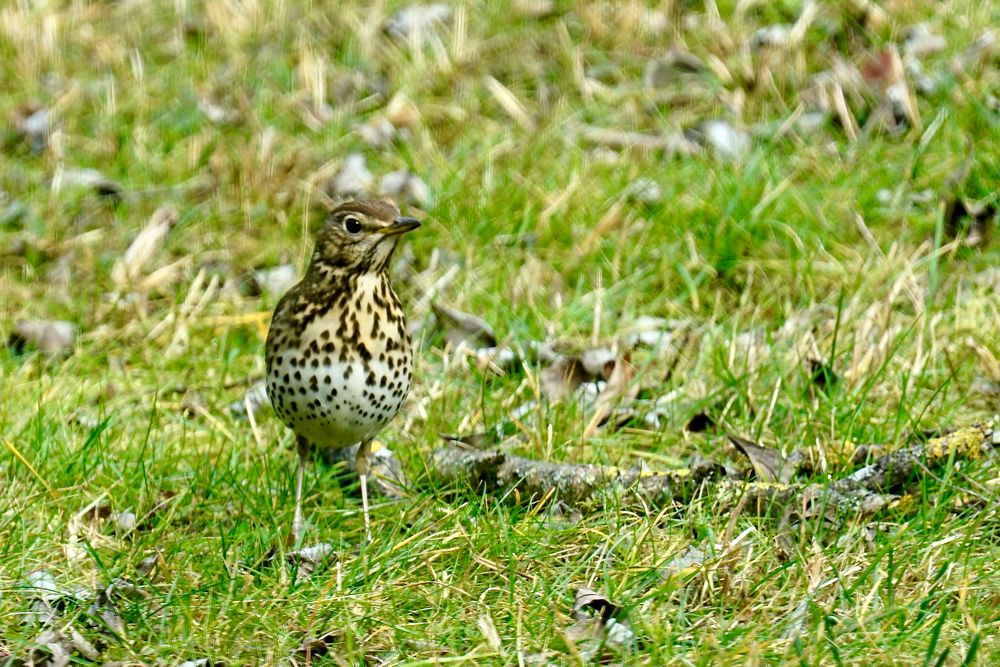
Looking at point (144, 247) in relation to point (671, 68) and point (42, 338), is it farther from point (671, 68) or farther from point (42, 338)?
point (671, 68)

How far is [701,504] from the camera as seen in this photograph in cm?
457

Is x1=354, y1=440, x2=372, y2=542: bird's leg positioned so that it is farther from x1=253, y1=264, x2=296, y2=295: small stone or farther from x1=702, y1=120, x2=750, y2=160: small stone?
x1=702, y1=120, x2=750, y2=160: small stone

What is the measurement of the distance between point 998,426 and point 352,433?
2.03m

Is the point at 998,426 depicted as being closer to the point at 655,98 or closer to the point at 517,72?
the point at 655,98

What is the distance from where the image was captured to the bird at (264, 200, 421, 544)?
4.71 metres

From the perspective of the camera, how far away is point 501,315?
6.23 meters

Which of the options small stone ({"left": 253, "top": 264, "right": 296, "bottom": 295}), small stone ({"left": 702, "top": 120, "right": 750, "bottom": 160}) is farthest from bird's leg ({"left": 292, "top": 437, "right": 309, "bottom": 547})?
small stone ({"left": 702, "top": 120, "right": 750, "bottom": 160})

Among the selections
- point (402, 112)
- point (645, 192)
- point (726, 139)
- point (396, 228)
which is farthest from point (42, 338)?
point (726, 139)

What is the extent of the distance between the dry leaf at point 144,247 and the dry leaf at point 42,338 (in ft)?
1.55

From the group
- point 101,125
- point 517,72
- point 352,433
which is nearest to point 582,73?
point 517,72

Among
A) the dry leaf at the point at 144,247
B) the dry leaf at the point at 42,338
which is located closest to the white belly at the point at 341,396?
the dry leaf at the point at 42,338

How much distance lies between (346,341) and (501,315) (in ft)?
5.24

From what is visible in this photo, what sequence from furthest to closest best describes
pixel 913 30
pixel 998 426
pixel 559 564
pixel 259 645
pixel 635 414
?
pixel 913 30 → pixel 635 414 → pixel 998 426 → pixel 559 564 → pixel 259 645

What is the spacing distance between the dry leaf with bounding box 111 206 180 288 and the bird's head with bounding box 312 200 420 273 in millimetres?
2221
